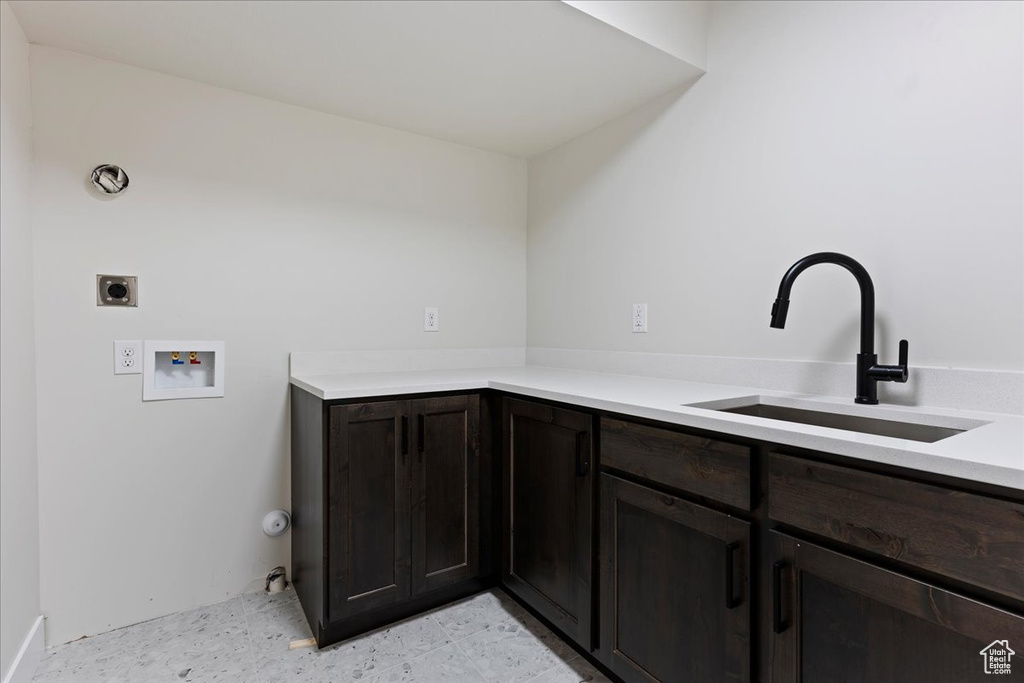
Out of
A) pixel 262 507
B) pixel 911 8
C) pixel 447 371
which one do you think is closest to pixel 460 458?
pixel 447 371

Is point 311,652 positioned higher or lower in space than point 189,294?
lower

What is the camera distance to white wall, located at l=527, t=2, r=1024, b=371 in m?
1.20

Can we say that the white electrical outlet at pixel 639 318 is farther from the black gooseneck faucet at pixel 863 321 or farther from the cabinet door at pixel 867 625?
the cabinet door at pixel 867 625

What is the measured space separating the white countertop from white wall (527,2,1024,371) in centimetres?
17

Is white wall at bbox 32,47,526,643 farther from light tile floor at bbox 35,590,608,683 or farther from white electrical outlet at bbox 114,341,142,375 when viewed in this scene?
light tile floor at bbox 35,590,608,683

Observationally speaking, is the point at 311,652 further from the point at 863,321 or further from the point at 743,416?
the point at 863,321

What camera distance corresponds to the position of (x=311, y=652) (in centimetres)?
165

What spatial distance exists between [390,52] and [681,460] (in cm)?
161

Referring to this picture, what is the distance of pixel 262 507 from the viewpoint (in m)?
2.05

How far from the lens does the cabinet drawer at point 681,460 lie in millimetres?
1098

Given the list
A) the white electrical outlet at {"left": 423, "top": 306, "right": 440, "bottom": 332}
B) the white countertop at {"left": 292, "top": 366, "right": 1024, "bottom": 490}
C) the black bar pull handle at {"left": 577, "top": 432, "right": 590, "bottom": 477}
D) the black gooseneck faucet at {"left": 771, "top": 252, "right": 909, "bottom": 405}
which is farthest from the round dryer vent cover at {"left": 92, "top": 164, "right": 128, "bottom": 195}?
the black gooseneck faucet at {"left": 771, "top": 252, "right": 909, "bottom": 405}

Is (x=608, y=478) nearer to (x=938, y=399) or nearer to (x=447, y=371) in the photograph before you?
(x=938, y=399)

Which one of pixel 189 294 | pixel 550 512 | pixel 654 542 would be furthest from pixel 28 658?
pixel 654 542

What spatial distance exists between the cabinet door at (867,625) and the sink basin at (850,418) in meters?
0.48
